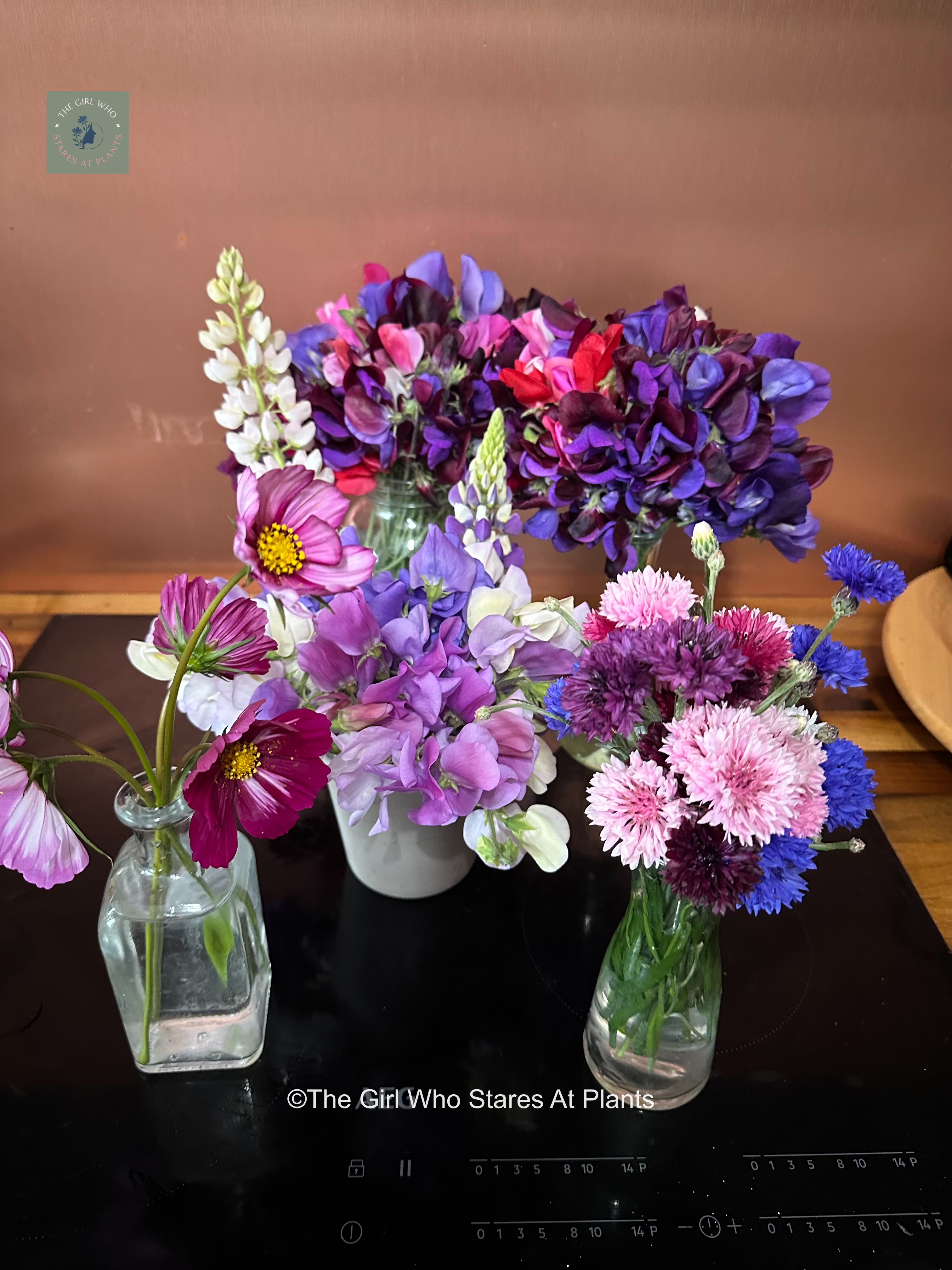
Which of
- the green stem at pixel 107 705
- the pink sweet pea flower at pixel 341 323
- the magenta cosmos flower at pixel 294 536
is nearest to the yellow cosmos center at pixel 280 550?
the magenta cosmos flower at pixel 294 536

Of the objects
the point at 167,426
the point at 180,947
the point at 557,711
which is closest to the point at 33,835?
the point at 180,947

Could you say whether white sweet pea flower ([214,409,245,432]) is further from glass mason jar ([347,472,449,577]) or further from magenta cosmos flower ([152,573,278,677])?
magenta cosmos flower ([152,573,278,677])

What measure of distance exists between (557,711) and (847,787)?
Answer: 0.15 m

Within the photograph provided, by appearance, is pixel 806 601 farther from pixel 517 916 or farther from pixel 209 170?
pixel 209 170

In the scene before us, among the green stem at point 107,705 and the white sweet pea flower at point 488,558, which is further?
the white sweet pea flower at point 488,558

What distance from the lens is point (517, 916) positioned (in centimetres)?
74

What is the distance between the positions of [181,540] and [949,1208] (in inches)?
38.1

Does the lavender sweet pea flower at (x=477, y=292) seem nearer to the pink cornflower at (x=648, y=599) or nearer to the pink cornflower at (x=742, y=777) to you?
the pink cornflower at (x=648, y=599)

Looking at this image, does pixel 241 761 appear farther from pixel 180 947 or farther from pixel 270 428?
pixel 270 428

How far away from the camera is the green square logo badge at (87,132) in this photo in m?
0.88

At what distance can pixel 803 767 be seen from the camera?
1.39 feet

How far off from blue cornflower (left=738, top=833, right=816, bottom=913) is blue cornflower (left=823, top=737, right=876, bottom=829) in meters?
0.03

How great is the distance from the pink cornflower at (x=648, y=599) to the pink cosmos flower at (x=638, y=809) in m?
0.08

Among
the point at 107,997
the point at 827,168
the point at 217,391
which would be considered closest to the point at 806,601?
the point at 827,168
